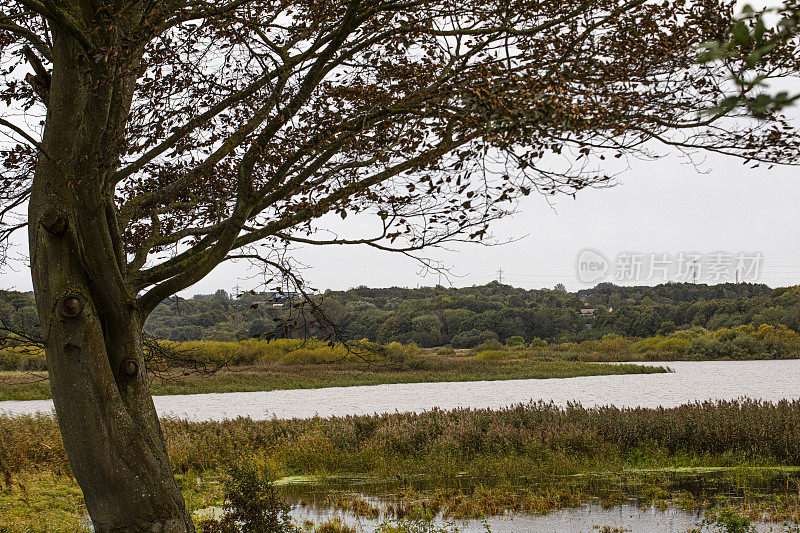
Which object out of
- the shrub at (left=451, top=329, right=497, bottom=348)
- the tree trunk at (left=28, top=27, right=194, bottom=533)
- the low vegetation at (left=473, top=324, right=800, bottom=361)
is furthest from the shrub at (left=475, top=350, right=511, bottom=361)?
the tree trunk at (left=28, top=27, right=194, bottom=533)

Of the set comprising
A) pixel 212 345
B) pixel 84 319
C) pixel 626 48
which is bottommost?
pixel 212 345

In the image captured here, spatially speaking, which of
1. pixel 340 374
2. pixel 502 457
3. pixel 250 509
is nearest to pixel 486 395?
pixel 340 374

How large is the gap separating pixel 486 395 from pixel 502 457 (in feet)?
53.4

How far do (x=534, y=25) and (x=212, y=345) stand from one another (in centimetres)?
4102

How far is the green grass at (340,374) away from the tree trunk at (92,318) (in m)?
27.3

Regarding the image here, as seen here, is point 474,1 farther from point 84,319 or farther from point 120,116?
point 84,319

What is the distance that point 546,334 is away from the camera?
61.2m

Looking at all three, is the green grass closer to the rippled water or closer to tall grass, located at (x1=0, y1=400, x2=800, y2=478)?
the rippled water

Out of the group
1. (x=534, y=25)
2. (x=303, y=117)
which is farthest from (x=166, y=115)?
(x=534, y=25)

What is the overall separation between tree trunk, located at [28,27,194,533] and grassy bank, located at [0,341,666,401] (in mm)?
26781

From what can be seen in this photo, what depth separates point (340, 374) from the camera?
39.6 meters

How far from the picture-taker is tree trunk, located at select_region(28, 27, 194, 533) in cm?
438

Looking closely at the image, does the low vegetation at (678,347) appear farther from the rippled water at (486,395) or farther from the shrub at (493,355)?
the rippled water at (486,395)

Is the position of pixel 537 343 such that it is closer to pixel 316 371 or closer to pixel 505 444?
pixel 316 371
